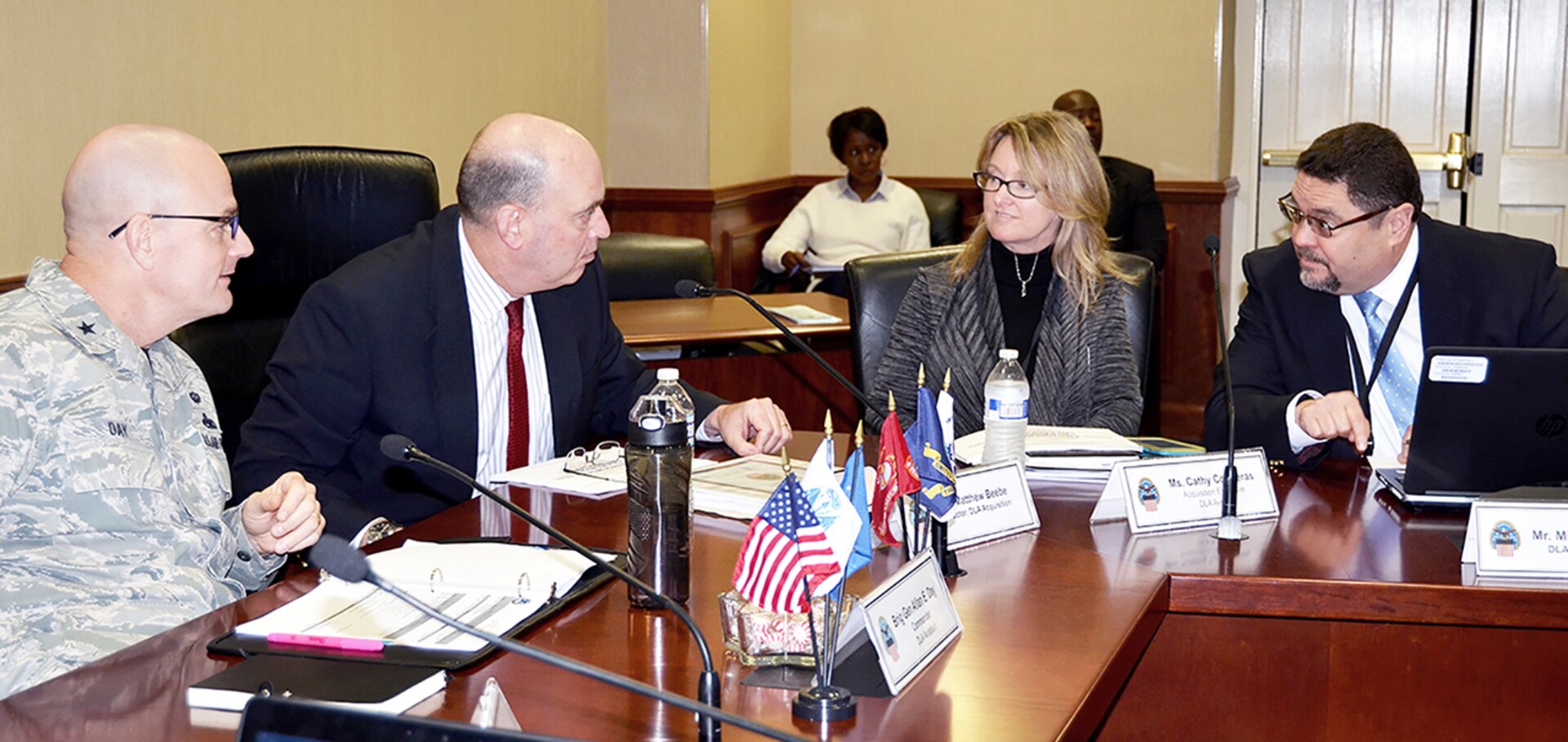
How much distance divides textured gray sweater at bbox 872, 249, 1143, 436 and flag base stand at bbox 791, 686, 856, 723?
1.52 metres

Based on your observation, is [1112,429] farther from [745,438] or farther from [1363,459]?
[745,438]

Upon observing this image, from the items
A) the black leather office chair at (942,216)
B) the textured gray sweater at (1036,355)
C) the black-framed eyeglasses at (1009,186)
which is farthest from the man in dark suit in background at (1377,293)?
the black leather office chair at (942,216)

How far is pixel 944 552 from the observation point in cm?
182

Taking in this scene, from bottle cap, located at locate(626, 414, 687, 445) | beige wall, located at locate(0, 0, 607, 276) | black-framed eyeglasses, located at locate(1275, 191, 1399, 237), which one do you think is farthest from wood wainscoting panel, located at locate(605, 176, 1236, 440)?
bottle cap, located at locate(626, 414, 687, 445)

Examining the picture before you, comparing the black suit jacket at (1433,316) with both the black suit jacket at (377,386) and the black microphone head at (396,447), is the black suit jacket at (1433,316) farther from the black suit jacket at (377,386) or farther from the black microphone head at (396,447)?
the black microphone head at (396,447)

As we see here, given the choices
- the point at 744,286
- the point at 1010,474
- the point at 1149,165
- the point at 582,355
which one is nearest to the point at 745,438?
the point at 582,355

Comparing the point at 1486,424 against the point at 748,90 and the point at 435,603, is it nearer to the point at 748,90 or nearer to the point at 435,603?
the point at 435,603

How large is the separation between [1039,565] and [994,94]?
481 cm

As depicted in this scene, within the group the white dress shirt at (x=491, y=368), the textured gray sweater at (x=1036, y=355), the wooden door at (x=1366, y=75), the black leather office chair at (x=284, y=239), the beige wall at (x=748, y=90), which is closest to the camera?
the white dress shirt at (x=491, y=368)

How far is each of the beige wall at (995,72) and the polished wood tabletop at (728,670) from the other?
461cm

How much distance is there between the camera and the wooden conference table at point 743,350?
381 centimetres

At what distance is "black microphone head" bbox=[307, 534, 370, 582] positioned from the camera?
3.59 ft

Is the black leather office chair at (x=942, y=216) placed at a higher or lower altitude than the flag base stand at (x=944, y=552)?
higher

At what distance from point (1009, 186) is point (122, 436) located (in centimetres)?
171
